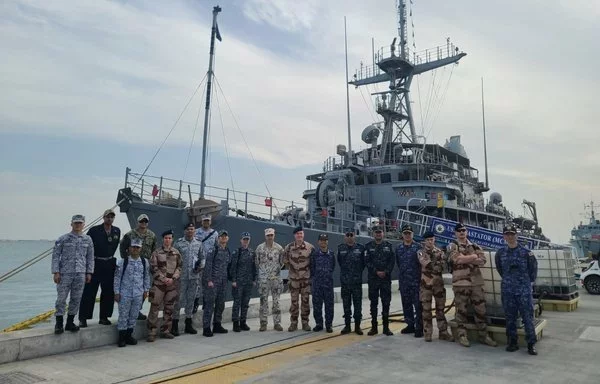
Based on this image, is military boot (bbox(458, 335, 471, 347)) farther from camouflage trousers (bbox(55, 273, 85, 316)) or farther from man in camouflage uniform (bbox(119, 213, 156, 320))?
camouflage trousers (bbox(55, 273, 85, 316))

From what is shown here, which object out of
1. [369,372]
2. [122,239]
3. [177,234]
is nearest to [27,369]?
[122,239]

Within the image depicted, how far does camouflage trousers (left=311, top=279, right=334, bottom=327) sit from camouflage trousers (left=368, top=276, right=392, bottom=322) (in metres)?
0.60

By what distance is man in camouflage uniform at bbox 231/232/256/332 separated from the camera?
A: 5.89m

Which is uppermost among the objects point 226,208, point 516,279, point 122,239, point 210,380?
point 226,208

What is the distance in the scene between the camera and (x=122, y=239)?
5207 mm

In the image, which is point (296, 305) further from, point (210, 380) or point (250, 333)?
point (210, 380)

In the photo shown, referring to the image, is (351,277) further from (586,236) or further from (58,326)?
(586,236)

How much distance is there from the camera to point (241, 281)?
592 centimetres

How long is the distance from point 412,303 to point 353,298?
809 mm

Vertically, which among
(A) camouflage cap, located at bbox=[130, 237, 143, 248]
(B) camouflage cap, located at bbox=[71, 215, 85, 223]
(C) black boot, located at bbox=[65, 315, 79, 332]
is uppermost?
(B) camouflage cap, located at bbox=[71, 215, 85, 223]

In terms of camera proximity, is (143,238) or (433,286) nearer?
(433,286)

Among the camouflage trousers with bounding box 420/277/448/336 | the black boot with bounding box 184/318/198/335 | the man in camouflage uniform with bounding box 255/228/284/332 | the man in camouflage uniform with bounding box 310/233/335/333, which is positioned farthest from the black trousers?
the camouflage trousers with bounding box 420/277/448/336

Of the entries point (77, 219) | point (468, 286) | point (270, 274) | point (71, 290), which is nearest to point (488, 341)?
point (468, 286)

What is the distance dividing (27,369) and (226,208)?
729cm
